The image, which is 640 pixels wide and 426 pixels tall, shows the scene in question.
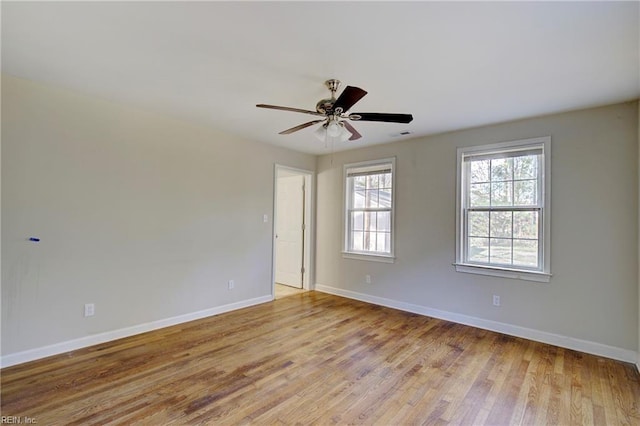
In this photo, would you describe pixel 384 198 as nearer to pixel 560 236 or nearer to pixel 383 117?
pixel 560 236

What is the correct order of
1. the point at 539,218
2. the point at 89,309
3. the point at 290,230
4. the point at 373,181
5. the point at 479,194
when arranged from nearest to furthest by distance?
the point at 89,309
the point at 539,218
the point at 479,194
the point at 373,181
the point at 290,230

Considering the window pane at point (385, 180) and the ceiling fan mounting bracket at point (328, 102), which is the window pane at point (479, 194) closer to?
the window pane at point (385, 180)

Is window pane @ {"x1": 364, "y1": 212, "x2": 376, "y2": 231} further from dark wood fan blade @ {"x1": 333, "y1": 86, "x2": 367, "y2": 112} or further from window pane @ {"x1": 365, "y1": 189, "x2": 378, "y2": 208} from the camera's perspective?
dark wood fan blade @ {"x1": 333, "y1": 86, "x2": 367, "y2": 112}

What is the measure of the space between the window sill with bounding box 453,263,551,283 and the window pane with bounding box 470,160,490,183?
3.53ft

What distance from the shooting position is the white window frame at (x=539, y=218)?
3324 mm

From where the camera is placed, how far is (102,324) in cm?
312

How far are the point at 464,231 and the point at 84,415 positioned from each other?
4.02m

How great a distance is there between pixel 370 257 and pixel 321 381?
2.57m

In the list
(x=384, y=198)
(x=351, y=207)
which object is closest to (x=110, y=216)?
(x=351, y=207)

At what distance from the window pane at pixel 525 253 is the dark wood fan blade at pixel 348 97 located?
8.69 ft

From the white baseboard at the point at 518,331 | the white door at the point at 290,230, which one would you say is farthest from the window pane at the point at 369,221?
the white door at the point at 290,230

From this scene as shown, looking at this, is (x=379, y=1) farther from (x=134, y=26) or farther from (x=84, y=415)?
(x=84, y=415)

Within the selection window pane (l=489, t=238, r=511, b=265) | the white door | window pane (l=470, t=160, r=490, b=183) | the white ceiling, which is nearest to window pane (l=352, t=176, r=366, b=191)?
the white door

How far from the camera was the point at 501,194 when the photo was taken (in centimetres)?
366
